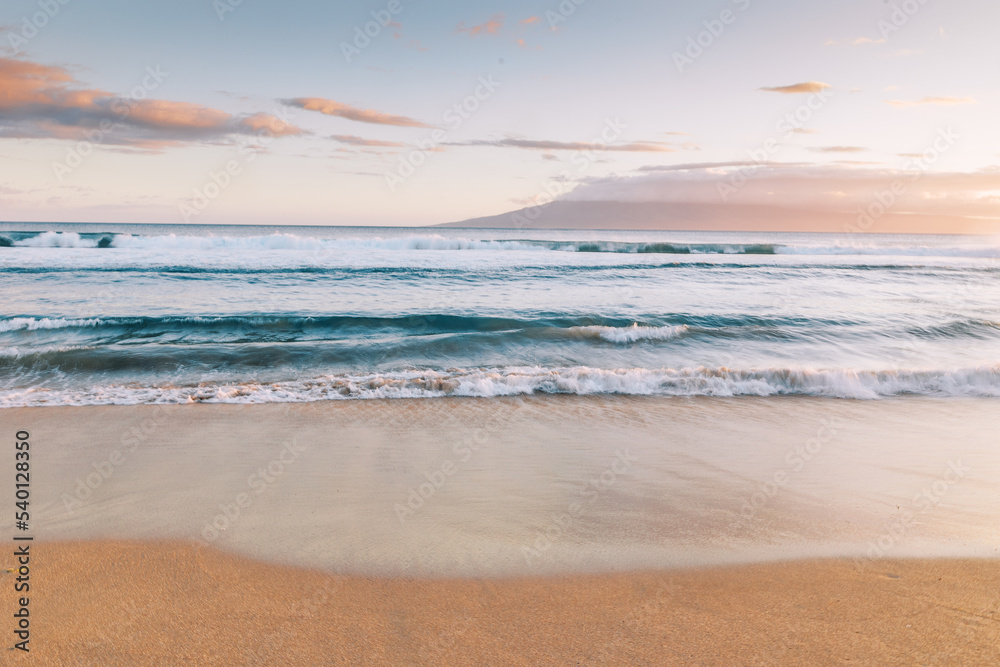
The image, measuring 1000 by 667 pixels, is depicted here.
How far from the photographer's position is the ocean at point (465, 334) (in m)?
7.42

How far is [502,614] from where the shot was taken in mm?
2680

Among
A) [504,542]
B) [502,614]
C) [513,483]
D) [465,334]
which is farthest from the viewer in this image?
[465,334]

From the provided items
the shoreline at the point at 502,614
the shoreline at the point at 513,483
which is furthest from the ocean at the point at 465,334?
the shoreline at the point at 502,614

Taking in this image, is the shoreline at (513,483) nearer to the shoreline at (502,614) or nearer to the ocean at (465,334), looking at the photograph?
the shoreline at (502,614)

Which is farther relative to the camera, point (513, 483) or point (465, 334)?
point (465, 334)

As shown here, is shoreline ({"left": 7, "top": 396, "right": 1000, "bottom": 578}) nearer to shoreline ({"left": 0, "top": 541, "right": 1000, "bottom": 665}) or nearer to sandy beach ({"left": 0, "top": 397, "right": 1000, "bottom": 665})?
sandy beach ({"left": 0, "top": 397, "right": 1000, "bottom": 665})

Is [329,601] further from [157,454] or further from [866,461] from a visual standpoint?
[866,461]

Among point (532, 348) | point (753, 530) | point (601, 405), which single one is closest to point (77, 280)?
point (532, 348)

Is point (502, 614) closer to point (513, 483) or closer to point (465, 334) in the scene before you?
point (513, 483)

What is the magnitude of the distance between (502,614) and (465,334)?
7902 millimetres

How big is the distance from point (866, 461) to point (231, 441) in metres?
6.26

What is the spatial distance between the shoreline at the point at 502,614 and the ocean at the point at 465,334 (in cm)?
388

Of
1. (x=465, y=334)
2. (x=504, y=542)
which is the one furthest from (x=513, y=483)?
(x=465, y=334)

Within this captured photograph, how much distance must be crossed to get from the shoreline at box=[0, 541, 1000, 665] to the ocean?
3883 mm
